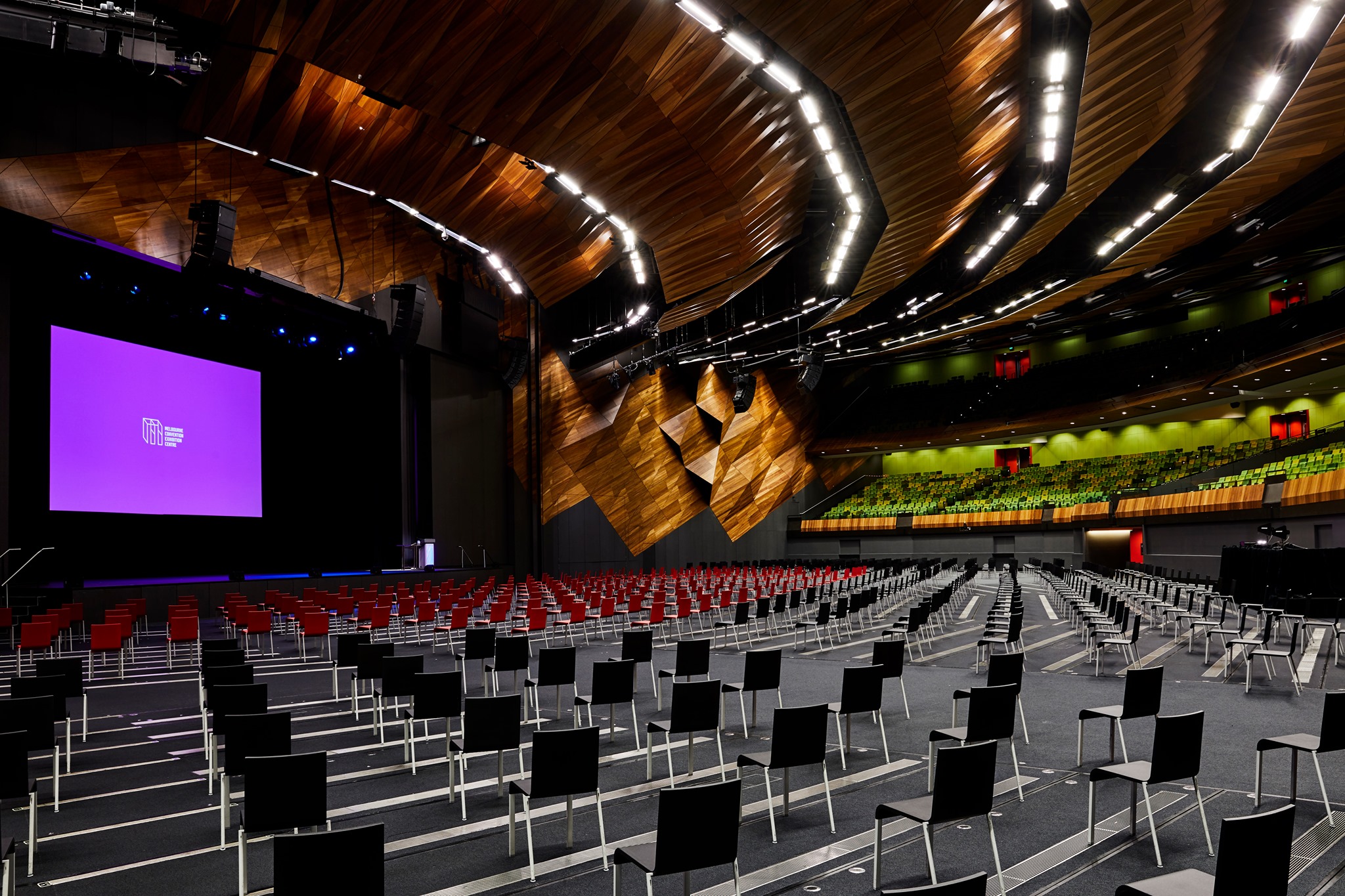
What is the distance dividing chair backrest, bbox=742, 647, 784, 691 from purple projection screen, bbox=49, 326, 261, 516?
1391cm

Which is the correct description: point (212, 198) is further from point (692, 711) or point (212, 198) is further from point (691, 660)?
point (692, 711)

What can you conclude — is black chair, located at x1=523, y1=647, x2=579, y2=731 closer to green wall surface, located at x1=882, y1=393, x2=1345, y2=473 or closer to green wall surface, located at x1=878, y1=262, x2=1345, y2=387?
green wall surface, located at x1=878, y1=262, x2=1345, y2=387

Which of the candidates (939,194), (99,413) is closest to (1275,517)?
(939,194)

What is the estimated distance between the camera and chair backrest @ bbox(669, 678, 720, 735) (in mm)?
5645

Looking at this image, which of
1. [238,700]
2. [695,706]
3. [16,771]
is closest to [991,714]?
[695,706]

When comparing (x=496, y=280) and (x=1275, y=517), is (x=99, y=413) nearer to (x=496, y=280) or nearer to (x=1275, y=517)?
(x=496, y=280)

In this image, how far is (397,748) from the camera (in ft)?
22.7

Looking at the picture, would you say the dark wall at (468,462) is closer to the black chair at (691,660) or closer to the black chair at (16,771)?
the black chair at (691,660)

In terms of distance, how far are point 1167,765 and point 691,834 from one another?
2549 millimetres

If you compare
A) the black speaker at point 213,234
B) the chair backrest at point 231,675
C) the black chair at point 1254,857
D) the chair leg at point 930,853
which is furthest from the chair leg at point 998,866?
the black speaker at point 213,234

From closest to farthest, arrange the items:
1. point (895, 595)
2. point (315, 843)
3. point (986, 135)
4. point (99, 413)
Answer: point (315, 843), point (986, 135), point (99, 413), point (895, 595)

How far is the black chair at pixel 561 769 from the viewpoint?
14.3 ft

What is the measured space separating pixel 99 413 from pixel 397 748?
12.9 metres

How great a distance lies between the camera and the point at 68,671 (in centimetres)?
705
